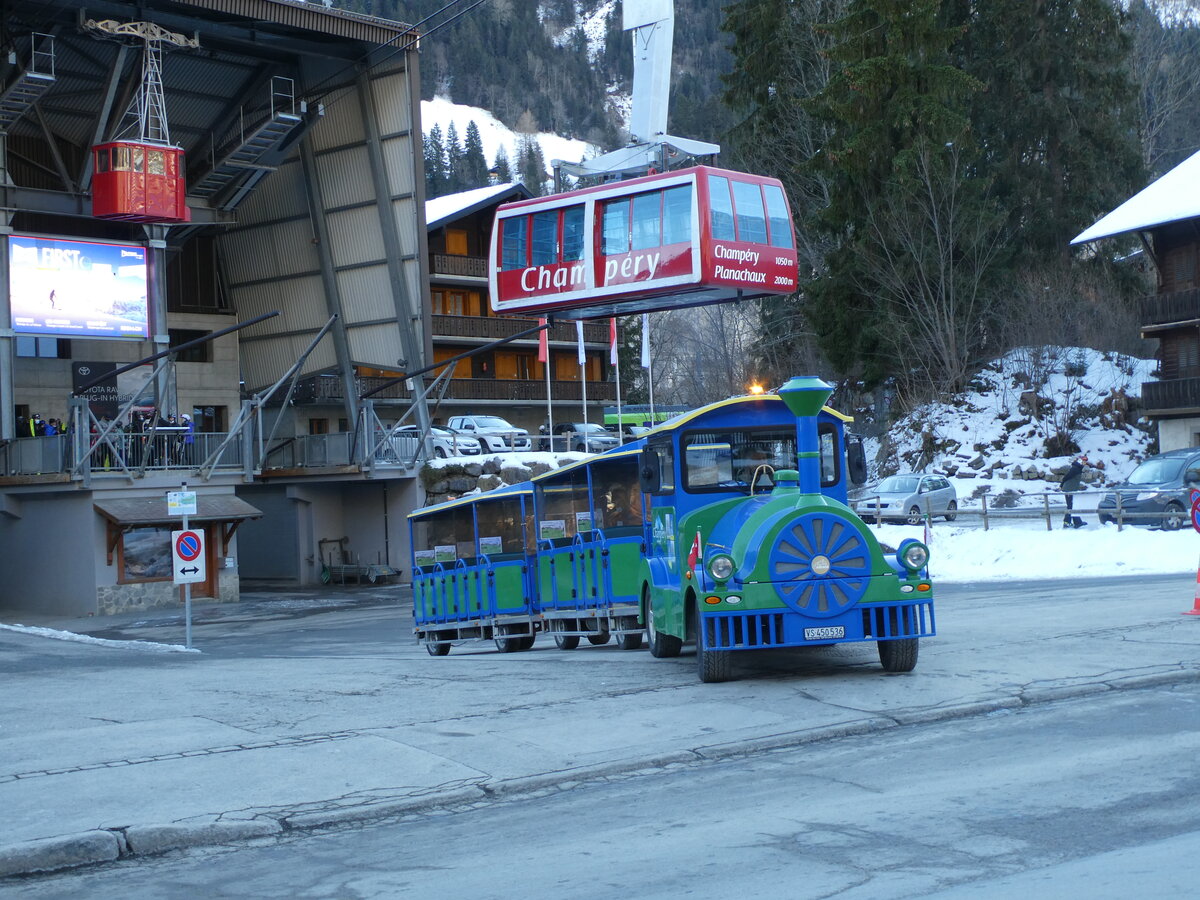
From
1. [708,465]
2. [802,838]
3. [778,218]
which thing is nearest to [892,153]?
[778,218]

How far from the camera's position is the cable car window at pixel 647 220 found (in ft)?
97.2

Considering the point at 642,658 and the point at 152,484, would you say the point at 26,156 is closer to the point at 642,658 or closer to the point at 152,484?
the point at 152,484

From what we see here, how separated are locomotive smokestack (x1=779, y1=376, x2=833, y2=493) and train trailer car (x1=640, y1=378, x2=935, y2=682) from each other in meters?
0.01

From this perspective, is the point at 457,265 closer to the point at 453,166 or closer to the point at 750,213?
the point at 750,213

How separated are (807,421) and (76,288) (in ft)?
108

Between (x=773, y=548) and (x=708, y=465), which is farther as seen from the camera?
(x=708, y=465)

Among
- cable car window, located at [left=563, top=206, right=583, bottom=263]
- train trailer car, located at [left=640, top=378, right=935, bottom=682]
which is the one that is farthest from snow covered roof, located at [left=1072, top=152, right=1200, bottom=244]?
train trailer car, located at [left=640, top=378, right=935, bottom=682]

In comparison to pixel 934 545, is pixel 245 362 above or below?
above

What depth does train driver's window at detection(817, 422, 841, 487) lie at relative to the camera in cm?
1476

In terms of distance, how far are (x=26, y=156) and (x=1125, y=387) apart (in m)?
40.2

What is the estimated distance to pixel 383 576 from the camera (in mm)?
45000

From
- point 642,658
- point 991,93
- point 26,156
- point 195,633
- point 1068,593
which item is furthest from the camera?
point 991,93

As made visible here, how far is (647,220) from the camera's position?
1179 inches

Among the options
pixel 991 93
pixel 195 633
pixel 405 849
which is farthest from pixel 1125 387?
pixel 405 849
